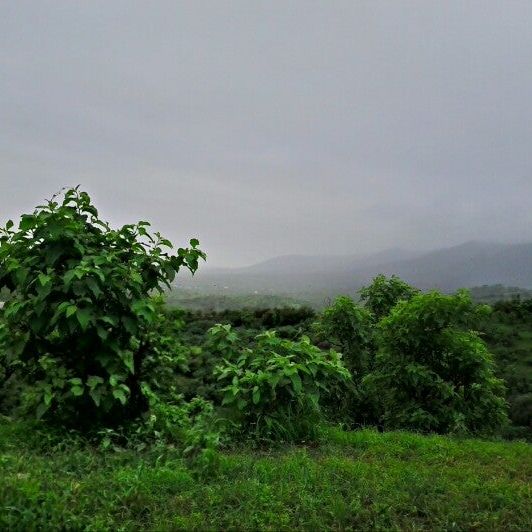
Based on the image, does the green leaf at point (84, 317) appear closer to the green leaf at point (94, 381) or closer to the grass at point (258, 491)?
the green leaf at point (94, 381)

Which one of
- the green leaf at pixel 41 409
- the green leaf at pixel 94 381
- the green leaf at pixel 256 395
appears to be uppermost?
the green leaf at pixel 94 381

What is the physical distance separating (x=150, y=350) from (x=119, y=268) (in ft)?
5.46

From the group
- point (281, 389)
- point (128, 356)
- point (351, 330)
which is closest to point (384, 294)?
point (351, 330)

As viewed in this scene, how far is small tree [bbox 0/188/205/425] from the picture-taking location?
5.18 meters

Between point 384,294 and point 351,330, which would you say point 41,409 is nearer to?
point 351,330

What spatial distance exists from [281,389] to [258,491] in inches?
67.9

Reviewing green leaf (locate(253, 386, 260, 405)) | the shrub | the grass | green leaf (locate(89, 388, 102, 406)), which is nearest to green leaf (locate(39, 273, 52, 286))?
green leaf (locate(89, 388, 102, 406))

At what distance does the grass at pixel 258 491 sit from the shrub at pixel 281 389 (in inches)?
19.8

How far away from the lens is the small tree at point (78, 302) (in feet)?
17.0

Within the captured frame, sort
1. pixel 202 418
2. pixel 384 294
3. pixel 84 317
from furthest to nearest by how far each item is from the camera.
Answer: pixel 384 294, pixel 202 418, pixel 84 317

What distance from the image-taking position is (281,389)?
5754 millimetres

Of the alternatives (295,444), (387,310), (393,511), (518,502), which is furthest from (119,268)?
(387,310)

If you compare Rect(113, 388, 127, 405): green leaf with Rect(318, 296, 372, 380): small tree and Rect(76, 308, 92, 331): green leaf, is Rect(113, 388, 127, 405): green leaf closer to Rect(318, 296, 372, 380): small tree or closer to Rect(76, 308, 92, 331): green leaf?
Rect(76, 308, 92, 331): green leaf

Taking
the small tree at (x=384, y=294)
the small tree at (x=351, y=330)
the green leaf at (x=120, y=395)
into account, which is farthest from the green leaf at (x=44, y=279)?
the small tree at (x=384, y=294)
